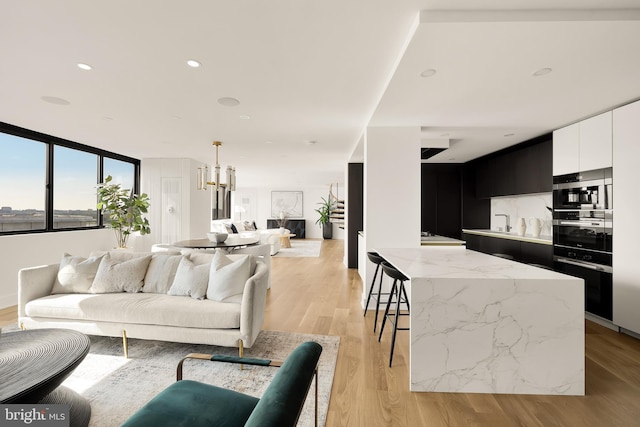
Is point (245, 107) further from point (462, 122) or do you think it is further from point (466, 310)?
point (466, 310)

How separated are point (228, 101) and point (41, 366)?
8.59 ft

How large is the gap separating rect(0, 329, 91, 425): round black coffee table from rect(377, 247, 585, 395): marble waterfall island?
2.05 metres

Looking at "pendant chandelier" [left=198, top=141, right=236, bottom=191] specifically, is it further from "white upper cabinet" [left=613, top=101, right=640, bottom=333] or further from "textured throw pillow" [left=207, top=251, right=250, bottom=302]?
"white upper cabinet" [left=613, top=101, right=640, bottom=333]

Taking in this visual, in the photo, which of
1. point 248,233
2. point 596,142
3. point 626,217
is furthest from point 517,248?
point 248,233

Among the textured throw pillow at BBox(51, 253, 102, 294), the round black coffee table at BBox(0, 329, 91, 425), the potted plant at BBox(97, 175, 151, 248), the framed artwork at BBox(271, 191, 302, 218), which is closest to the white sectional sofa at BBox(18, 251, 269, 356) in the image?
the textured throw pillow at BBox(51, 253, 102, 294)

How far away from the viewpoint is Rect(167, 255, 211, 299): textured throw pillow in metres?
2.76

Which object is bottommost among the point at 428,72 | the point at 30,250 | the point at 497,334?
the point at 497,334

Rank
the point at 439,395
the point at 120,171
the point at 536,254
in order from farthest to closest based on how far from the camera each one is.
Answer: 1. the point at 120,171
2. the point at 536,254
3. the point at 439,395

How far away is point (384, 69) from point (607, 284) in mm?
3232

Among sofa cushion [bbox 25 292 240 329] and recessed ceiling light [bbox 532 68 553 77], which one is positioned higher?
recessed ceiling light [bbox 532 68 553 77]

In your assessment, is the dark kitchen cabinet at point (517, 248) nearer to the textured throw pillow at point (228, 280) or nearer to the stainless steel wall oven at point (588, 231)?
the stainless steel wall oven at point (588, 231)

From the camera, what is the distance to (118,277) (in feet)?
9.52

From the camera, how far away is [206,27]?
1.92 meters

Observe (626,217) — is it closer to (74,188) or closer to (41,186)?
(41,186)
